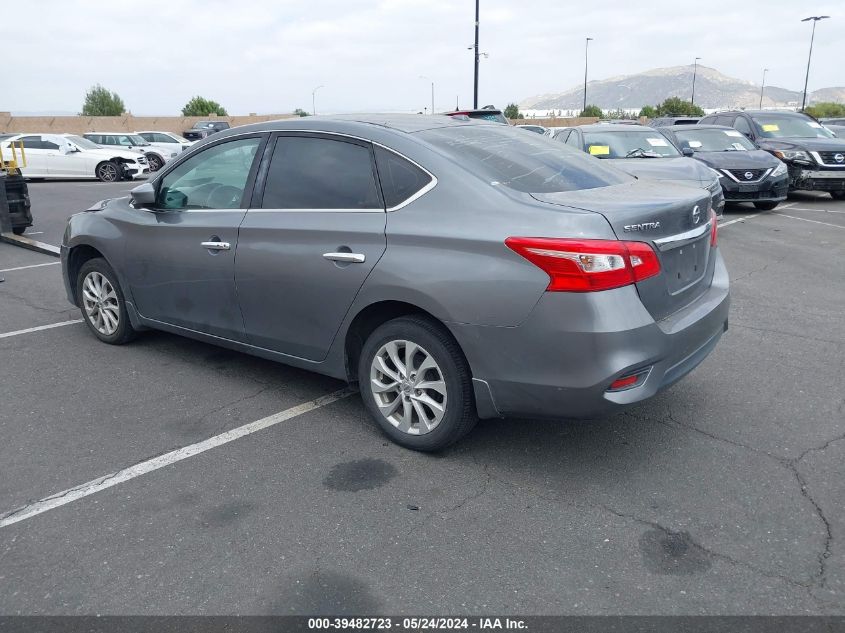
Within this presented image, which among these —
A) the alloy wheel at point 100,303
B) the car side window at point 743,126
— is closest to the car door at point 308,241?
the alloy wheel at point 100,303

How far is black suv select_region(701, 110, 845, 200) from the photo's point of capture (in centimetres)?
1357

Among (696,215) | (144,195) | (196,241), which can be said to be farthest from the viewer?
(144,195)

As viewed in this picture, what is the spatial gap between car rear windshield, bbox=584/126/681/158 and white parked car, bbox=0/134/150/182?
16.4 meters

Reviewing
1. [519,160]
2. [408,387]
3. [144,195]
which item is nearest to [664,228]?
[519,160]

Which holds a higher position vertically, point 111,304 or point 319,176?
point 319,176

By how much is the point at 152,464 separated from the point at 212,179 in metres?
1.89

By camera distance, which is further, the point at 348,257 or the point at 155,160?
the point at 155,160

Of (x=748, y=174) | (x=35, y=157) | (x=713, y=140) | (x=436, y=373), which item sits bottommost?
(x=436, y=373)

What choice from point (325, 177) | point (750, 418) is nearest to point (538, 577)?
point (750, 418)

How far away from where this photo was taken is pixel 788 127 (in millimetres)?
14797

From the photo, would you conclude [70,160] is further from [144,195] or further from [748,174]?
[144,195]

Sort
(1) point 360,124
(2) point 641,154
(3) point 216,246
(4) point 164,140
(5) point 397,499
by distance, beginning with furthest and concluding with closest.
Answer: (4) point 164,140 < (2) point 641,154 < (3) point 216,246 < (1) point 360,124 < (5) point 397,499

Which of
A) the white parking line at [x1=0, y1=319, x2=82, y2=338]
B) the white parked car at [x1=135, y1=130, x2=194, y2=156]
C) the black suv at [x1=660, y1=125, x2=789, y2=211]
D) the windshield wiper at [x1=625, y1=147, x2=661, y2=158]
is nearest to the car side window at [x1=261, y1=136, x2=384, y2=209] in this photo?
the white parking line at [x1=0, y1=319, x2=82, y2=338]

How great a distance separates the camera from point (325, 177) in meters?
4.02
